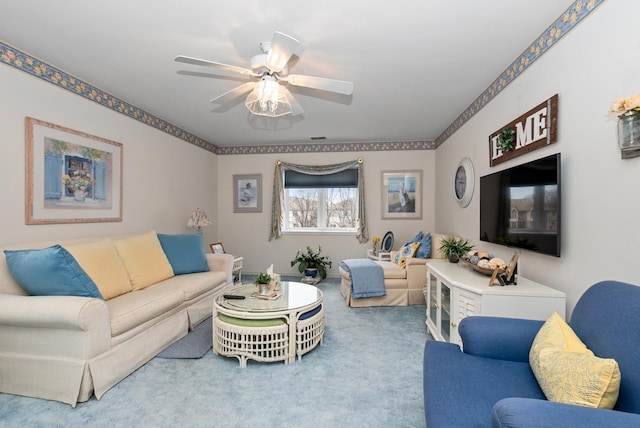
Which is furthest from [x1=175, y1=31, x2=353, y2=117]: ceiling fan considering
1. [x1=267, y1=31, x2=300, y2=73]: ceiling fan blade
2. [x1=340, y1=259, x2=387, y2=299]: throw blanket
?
[x1=340, y1=259, x2=387, y2=299]: throw blanket

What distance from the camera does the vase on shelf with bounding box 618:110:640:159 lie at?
1.38m

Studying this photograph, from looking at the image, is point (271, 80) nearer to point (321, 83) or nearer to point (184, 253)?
point (321, 83)

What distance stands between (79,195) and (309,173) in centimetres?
332

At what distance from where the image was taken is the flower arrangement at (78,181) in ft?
9.17

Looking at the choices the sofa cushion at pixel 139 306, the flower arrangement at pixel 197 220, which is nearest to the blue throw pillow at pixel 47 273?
the sofa cushion at pixel 139 306

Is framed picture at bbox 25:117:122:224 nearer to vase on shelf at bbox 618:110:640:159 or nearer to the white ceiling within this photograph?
the white ceiling

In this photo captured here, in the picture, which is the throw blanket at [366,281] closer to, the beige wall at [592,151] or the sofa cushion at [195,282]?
the sofa cushion at [195,282]

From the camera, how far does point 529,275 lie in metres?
2.38

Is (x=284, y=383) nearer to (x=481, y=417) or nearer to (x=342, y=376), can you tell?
(x=342, y=376)

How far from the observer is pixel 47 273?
6.70ft

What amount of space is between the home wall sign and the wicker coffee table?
208cm

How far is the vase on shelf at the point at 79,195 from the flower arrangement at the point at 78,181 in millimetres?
21

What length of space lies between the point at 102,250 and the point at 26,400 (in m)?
1.14

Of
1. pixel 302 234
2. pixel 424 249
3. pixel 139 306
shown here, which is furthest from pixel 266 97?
pixel 302 234
